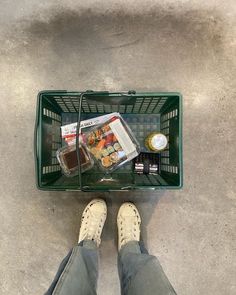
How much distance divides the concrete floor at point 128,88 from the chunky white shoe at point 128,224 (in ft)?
0.18

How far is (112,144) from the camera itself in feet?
3.78

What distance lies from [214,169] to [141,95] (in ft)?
1.86

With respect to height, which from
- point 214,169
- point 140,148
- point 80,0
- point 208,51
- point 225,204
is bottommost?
point 225,204

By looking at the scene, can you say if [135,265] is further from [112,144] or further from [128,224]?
[112,144]

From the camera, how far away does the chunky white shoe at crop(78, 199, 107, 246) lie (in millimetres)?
1220

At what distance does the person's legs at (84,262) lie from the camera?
0.81 meters

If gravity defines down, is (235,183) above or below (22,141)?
below

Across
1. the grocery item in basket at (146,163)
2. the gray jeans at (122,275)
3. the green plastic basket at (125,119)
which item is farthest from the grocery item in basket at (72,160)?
the gray jeans at (122,275)

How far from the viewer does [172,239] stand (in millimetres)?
1312

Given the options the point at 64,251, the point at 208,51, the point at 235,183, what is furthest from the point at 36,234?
the point at 208,51

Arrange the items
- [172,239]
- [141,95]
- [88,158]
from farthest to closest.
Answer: [172,239] → [88,158] → [141,95]

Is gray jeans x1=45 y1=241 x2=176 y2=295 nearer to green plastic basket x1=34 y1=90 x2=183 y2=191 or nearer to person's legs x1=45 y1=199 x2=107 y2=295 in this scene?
person's legs x1=45 y1=199 x2=107 y2=295

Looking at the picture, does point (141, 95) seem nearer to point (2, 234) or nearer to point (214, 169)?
point (214, 169)

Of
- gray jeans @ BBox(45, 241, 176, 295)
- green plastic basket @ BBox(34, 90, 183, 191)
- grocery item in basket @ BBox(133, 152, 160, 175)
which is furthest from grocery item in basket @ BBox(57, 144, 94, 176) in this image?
gray jeans @ BBox(45, 241, 176, 295)
